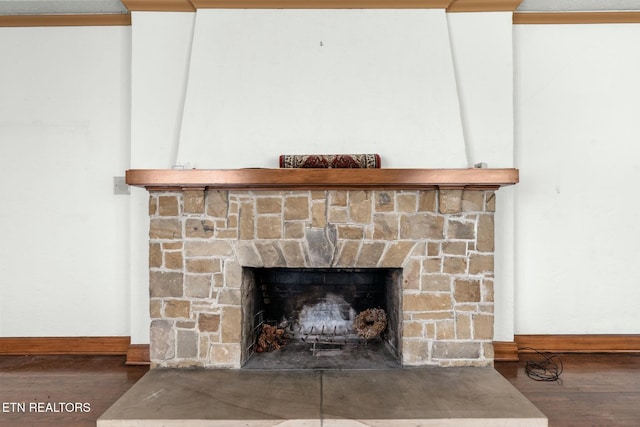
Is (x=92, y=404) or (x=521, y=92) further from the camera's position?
(x=521, y=92)

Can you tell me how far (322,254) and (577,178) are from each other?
212 cm

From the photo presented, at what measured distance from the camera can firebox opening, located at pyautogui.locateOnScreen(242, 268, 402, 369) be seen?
2775 millimetres

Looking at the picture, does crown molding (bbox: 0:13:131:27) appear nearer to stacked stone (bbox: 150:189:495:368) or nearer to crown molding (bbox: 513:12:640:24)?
stacked stone (bbox: 150:189:495:368)

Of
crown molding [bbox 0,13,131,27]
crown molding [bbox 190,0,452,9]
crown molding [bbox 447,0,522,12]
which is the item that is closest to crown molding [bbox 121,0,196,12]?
crown molding [bbox 190,0,452,9]

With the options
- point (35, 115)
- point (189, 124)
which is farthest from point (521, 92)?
point (35, 115)

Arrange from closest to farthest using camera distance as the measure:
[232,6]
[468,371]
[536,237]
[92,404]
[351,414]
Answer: [351,414]
[92,404]
[468,371]
[232,6]
[536,237]

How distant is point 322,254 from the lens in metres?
2.44

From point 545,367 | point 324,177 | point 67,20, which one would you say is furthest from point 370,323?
point 67,20

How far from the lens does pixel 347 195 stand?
7.97ft

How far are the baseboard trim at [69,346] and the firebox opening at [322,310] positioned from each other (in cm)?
112

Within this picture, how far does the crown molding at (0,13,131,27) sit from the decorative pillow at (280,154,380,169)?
181cm

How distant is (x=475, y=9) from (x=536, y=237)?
5.82 ft

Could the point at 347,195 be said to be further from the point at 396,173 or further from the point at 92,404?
the point at 92,404

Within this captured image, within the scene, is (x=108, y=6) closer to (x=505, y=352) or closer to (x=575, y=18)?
(x=575, y=18)
